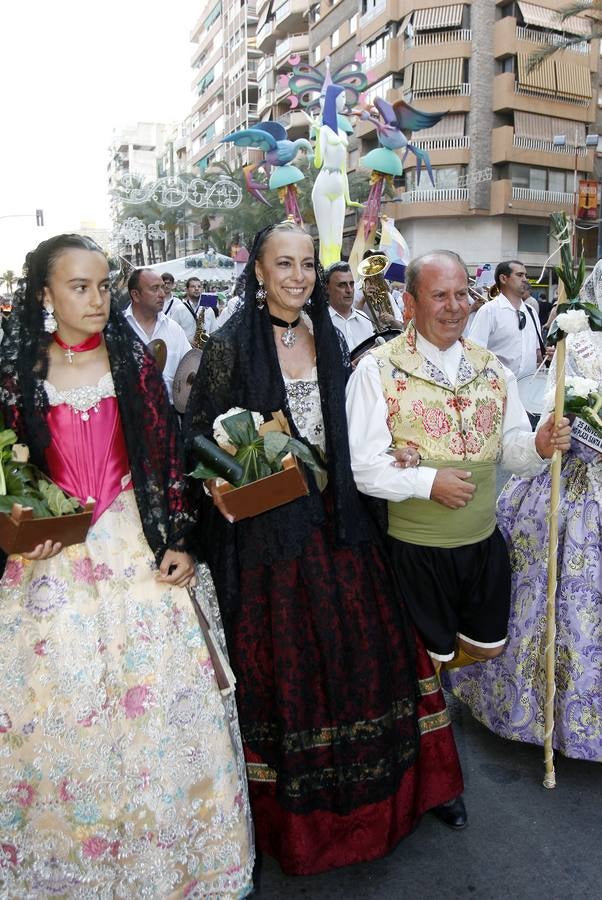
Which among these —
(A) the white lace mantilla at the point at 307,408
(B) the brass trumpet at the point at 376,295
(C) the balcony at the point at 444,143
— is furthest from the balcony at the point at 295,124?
(A) the white lace mantilla at the point at 307,408

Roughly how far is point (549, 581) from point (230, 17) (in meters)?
74.4

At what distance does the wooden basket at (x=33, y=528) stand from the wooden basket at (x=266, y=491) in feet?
1.37

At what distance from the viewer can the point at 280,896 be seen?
244 cm

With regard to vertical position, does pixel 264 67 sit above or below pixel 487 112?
above

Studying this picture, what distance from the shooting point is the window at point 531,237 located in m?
35.6

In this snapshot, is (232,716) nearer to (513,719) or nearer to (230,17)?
(513,719)

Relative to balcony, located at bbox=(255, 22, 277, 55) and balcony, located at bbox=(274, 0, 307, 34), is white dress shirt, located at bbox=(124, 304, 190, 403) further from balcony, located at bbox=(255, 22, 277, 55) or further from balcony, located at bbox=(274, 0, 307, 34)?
balcony, located at bbox=(255, 22, 277, 55)

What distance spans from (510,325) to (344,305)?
1.74 metres

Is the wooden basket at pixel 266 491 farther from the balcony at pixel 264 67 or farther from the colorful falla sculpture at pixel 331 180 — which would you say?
the balcony at pixel 264 67

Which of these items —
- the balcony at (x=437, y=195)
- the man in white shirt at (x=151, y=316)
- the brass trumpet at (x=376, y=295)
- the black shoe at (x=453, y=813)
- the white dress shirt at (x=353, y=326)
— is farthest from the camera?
the balcony at (x=437, y=195)

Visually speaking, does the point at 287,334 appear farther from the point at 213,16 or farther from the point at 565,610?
the point at 213,16

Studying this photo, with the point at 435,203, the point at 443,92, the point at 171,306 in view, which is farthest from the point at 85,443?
the point at 443,92

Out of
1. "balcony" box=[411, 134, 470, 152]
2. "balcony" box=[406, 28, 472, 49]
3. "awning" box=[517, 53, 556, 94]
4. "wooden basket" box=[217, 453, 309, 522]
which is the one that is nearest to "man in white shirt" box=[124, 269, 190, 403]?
"wooden basket" box=[217, 453, 309, 522]

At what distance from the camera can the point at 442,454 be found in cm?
265
